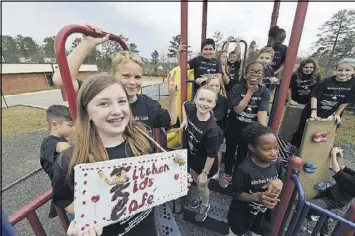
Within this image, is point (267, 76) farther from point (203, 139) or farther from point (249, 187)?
point (249, 187)

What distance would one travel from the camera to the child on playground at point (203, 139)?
6.56 feet

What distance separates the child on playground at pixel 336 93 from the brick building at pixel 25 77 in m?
26.8

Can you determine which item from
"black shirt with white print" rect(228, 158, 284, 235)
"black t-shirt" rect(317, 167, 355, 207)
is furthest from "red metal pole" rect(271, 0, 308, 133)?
Answer: "black t-shirt" rect(317, 167, 355, 207)

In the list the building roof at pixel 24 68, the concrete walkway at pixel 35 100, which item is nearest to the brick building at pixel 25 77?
the building roof at pixel 24 68

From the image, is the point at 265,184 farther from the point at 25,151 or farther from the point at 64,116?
the point at 25,151

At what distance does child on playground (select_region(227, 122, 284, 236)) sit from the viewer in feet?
5.42

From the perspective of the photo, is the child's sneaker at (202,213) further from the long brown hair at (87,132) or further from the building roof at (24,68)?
the building roof at (24,68)

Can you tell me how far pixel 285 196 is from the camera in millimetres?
1851

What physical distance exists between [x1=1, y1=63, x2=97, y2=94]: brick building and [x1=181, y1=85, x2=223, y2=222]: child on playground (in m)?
26.7

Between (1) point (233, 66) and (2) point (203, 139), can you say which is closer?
(2) point (203, 139)

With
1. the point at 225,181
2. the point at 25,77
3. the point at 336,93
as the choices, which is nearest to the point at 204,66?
the point at 225,181

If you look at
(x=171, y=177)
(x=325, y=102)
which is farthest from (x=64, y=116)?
(x=325, y=102)

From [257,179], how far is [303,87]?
2.67 meters

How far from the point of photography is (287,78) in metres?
1.98
